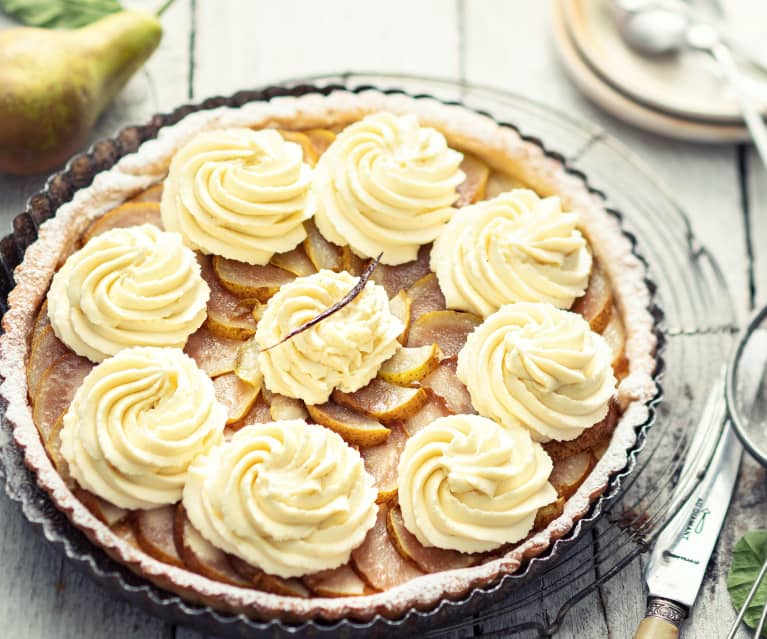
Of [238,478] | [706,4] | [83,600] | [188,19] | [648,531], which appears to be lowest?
[83,600]

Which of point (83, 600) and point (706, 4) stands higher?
point (706, 4)

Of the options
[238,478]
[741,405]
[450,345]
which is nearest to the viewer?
[238,478]

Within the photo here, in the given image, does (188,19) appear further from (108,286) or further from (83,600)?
(83,600)

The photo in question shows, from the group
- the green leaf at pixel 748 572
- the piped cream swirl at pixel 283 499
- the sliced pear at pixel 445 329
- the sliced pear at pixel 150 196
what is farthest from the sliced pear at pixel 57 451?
the green leaf at pixel 748 572

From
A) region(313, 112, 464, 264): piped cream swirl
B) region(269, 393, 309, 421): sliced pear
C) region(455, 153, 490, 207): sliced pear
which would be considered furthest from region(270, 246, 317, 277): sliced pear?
region(455, 153, 490, 207): sliced pear

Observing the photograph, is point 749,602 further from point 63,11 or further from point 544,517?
point 63,11

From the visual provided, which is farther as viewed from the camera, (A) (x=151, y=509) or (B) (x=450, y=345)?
(B) (x=450, y=345)

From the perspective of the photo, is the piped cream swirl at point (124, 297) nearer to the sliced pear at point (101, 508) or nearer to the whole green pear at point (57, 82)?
the sliced pear at point (101, 508)

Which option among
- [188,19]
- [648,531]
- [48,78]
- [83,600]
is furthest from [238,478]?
[188,19]
